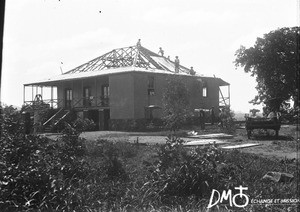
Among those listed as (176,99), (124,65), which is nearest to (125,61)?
(124,65)

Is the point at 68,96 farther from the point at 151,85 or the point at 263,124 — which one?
the point at 263,124

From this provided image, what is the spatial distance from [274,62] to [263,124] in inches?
531

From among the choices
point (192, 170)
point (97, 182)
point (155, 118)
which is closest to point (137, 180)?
point (97, 182)

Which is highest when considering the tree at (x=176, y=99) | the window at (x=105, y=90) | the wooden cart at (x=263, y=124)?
the window at (x=105, y=90)

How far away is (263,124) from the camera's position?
1543 cm

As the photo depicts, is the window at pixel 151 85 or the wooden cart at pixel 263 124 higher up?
the window at pixel 151 85

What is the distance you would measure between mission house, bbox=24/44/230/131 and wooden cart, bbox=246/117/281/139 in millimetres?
8666

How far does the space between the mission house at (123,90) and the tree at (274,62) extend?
465 centimetres

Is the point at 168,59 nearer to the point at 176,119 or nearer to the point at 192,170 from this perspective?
the point at 176,119

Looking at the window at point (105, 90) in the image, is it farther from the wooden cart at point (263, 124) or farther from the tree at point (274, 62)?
the wooden cart at point (263, 124)

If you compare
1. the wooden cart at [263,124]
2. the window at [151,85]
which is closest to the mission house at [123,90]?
the window at [151,85]

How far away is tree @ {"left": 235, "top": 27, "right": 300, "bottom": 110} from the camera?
2661cm

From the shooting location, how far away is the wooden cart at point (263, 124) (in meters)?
15.3

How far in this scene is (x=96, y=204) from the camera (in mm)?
5305
